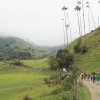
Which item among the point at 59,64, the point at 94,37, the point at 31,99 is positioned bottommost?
the point at 31,99

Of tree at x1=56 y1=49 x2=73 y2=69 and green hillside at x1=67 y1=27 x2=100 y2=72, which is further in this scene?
green hillside at x1=67 y1=27 x2=100 y2=72

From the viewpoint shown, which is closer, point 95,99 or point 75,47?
point 95,99

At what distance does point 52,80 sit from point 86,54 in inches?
3365

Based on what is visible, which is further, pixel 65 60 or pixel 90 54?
pixel 90 54

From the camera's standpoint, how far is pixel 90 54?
14412 cm

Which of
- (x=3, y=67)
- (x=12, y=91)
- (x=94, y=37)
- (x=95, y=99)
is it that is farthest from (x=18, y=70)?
(x=95, y=99)

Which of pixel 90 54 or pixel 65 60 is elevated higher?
pixel 90 54

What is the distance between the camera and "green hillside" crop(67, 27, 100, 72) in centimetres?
12739

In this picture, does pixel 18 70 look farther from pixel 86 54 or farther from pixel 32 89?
pixel 32 89

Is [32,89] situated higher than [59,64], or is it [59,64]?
[59,64]

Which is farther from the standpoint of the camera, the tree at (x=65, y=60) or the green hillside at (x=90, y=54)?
the green hillside at (x=90, y=54)

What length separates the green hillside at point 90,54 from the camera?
127m

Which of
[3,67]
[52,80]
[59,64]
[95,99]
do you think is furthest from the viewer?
[3,67]

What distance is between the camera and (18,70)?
140375 millimetres
